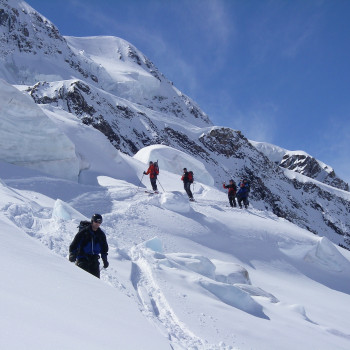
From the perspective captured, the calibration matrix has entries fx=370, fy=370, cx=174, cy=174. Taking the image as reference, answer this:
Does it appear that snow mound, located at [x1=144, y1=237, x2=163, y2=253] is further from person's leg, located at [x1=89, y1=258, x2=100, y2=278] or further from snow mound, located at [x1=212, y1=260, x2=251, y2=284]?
person's leg, located at [x1=89, y1=258, x2=100, y2=278]

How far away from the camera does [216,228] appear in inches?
576

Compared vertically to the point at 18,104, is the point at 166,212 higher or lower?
lower

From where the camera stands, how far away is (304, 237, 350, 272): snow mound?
1532 centimetres

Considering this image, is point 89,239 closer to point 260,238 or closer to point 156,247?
point 156,247

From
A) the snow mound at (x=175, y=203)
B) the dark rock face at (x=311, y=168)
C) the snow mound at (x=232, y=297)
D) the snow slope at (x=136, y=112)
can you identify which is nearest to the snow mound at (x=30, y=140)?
the snow mound at (x=175, y=203)

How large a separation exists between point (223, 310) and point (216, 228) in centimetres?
829

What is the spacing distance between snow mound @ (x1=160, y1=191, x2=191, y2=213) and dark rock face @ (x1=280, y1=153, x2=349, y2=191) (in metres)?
121

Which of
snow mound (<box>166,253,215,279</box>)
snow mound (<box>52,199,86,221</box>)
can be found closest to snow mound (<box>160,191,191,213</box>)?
snow mound (<box>52,199,86,221</box>)

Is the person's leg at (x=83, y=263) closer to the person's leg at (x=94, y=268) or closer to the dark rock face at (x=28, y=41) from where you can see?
the person's leg at (x=94, y=268)

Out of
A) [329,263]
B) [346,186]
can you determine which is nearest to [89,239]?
[329,263]

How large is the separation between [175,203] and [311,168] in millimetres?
125114

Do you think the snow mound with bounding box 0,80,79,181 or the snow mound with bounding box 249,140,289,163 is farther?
the snow mound with bounding box 249,140,289,163

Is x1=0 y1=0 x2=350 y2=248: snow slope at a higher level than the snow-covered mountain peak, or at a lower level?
lower

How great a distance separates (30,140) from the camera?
16.8 metres
